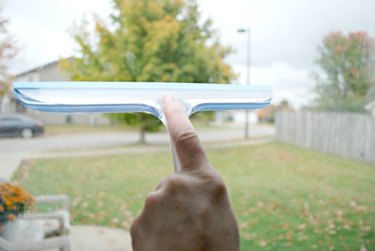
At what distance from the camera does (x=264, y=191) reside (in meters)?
2.71

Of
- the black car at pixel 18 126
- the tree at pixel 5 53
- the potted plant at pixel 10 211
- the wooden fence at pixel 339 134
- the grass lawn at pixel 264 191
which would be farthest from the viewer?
the wooden fence at pixel 339 134

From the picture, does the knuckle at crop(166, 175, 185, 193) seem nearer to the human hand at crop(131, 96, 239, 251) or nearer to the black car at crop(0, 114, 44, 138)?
the human hand at crop(131, 96, 239, 251)

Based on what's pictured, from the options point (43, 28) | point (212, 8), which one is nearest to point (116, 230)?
point (43, 28)

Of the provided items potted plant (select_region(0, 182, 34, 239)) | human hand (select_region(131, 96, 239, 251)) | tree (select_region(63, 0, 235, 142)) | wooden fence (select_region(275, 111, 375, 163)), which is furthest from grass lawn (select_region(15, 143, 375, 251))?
human hand (select_region(131, 96, 239, 251))

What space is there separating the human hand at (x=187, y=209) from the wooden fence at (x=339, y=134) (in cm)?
172

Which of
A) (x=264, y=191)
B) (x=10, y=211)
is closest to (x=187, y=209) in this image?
(x=10, y=211)

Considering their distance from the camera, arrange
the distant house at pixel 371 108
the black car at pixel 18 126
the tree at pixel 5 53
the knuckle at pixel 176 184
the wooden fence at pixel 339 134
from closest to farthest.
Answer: the knuckle at pixel 176 184
the tree at pixel 5 53
the black car at pixel 18 126
the distant house at pixel 371 108
the wooden fence at pixel 339 134

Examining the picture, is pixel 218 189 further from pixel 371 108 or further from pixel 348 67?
pixel 371 108

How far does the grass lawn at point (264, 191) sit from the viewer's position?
184 cm

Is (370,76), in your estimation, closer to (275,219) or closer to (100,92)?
(275,219)

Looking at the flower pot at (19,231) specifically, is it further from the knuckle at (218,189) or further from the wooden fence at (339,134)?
the wooden fence at (339,134)

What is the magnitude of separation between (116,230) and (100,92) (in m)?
1.57

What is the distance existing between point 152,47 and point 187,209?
1756 millimetres

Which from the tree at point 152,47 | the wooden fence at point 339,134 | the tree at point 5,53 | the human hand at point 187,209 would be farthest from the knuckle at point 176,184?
the wooden fence at point 339,134
